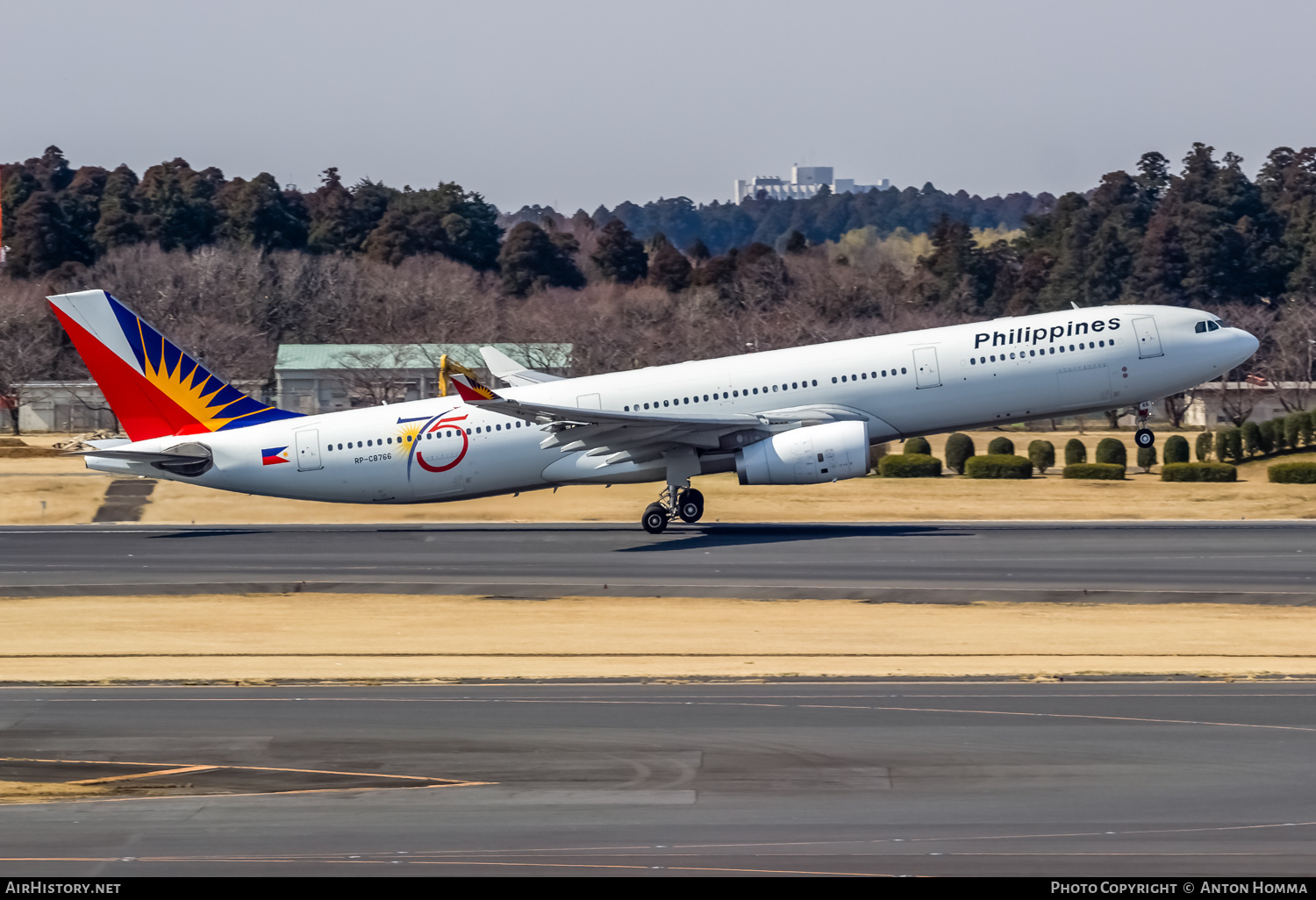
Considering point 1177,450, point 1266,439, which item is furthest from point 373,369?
point 1266,439

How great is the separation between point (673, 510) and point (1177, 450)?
84.1 feet

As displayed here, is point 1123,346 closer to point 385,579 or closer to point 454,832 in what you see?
point 385,579

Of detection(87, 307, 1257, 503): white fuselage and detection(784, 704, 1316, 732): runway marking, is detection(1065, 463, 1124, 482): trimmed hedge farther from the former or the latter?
detection(784, 704, 1316, 732): runway marking

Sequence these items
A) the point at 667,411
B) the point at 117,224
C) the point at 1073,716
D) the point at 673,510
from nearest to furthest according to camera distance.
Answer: the point at 1073,716, the point at 667,411, the point at 673,510, the point at 117,224

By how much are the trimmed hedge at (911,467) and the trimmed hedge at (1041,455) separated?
7455 millimetres

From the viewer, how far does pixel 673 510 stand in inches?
1618

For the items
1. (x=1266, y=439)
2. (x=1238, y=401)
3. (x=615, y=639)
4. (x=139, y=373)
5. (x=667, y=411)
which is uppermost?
Answer: (x=139, y=373)

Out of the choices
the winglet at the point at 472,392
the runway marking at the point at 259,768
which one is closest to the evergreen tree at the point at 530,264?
the winglet at the point at 472,392

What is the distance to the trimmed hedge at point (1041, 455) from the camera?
59.7 meters

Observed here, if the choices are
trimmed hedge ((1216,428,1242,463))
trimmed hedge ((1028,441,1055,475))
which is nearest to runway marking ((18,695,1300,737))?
trimmed hedge ((1028,441,1055,475))

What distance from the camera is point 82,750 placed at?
1795 centimetres

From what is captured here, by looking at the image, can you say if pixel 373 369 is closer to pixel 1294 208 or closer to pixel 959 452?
pixel 959 452

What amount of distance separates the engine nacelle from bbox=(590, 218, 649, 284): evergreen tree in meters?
115

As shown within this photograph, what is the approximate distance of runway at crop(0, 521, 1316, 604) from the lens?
31.2 meters
